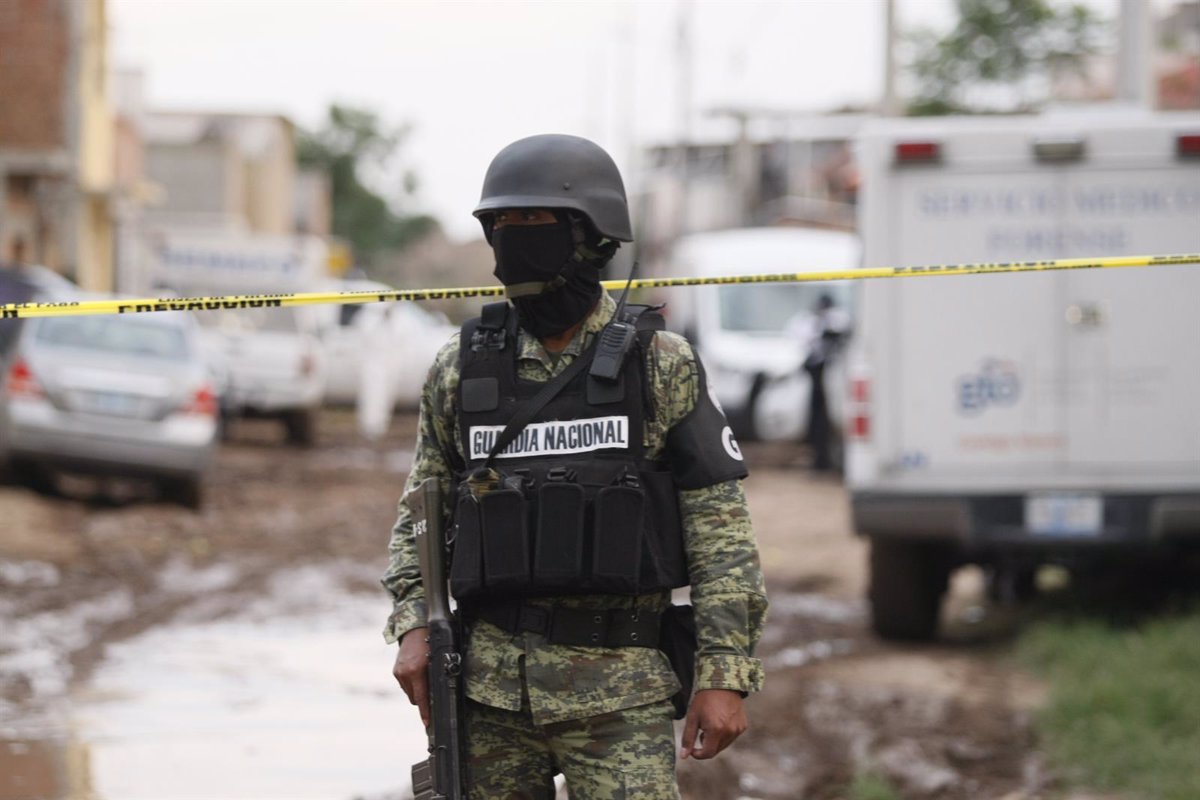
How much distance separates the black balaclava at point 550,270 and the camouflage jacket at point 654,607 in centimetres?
5

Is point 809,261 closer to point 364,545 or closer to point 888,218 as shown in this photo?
point 364,545

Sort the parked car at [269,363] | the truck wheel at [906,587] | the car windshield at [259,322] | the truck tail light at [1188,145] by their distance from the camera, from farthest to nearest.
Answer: the car windshield at [259,322] → the parked car at [269,363] → the truck wheel at [906,587] → the truck tail light at [1188,145]

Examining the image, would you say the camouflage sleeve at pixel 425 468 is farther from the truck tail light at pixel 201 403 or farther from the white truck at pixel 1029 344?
the truck tail light at pixel 201 403

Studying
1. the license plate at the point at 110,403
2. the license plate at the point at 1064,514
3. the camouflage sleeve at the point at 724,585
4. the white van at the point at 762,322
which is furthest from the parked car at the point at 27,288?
the camouflage sleeve at the point at 724,585

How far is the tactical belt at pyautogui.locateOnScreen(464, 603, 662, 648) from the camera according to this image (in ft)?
11.6

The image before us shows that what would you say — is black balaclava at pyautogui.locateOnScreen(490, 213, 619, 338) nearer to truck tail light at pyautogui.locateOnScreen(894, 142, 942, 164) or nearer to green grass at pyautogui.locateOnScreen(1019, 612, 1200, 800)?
green grass at pyautogui.locateOnScreen(1019, 612, 1200, 800)

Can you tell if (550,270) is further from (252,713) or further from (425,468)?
(252,713)

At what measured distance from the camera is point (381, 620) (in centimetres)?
1002

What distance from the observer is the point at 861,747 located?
23.4 ft

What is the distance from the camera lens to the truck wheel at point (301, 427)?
21.4 m

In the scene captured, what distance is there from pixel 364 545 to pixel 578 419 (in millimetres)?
9817

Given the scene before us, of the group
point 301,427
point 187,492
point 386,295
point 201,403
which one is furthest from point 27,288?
point 386,295

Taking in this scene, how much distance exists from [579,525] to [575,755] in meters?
0.44

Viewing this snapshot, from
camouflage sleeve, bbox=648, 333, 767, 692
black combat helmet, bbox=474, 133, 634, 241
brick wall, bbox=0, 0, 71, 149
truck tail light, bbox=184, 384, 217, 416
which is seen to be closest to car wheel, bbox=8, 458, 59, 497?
truck tail light, bbox=184, 384, 217, 416
